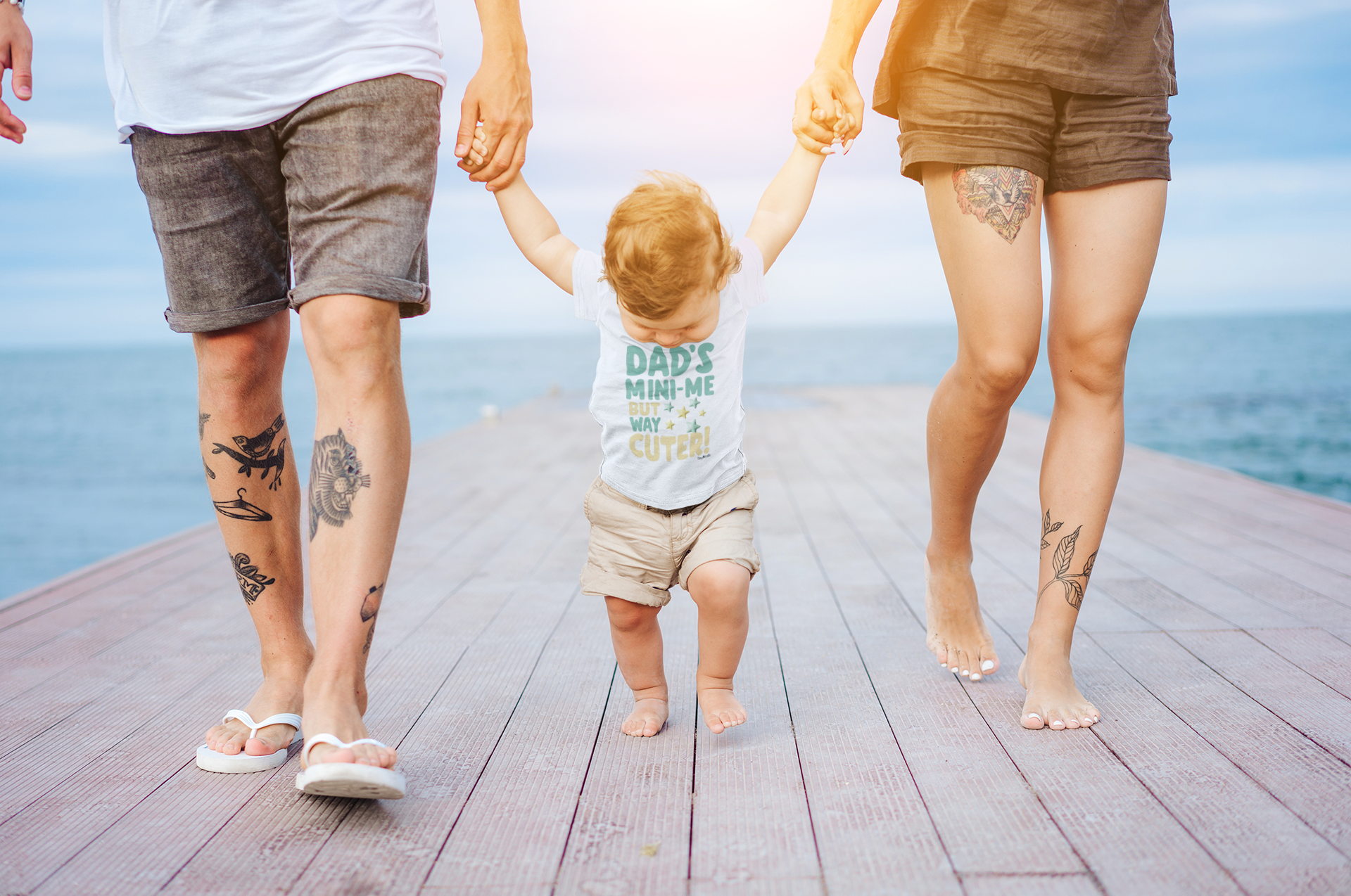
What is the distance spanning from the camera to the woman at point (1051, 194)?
161 cm

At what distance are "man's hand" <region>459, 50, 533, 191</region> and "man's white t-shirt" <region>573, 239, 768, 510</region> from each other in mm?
226

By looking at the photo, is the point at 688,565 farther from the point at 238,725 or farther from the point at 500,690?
the point at 238,725

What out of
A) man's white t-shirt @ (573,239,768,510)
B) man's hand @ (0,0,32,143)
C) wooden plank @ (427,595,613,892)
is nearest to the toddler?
man's white t-shirt @ (573,239,768,510)

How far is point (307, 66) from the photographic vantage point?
1383 mm

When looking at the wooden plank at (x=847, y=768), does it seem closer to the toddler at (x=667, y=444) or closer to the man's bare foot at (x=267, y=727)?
the toddler at (x=667, y=444)

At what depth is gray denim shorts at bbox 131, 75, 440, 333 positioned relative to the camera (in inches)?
54.2

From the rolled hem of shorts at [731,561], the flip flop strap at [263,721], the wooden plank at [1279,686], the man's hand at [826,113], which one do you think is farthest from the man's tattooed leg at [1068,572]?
the flip flop strap at [263,721]

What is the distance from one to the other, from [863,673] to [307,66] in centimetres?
148

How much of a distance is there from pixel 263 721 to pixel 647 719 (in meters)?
0.64

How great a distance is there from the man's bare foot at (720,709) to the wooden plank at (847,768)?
11cm

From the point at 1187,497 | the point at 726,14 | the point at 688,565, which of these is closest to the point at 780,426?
the point at 1187,497

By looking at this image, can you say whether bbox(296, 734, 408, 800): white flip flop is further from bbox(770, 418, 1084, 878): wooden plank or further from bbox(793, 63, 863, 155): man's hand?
bbox(793, 63, 863, 155): man's hand

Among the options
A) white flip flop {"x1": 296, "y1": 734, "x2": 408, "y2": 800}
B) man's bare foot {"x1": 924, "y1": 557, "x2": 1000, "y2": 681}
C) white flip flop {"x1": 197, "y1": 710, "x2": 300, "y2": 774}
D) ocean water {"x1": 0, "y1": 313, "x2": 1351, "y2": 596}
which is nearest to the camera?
white flip flop {"x1": 296, "y1": 734, "x2": 408, "y2": 800}

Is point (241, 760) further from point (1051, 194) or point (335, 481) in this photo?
point (1051, 194)
